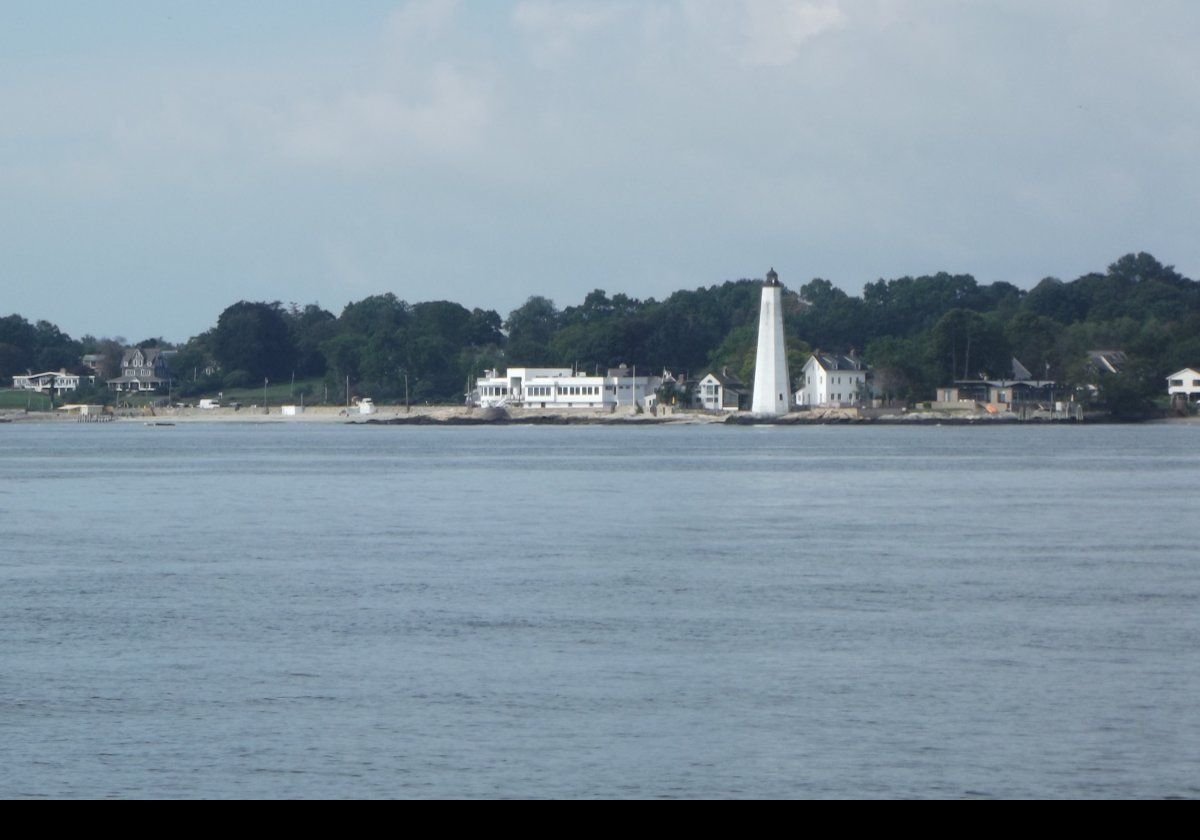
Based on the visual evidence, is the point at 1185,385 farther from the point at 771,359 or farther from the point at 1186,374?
the point at 771,359

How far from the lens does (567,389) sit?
429 feet

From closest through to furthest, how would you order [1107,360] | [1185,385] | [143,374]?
[1185,385]
[1107,360]
[143,374]

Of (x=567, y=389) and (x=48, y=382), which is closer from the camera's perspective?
(x=567, y=389)

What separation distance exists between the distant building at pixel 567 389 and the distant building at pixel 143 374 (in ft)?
164

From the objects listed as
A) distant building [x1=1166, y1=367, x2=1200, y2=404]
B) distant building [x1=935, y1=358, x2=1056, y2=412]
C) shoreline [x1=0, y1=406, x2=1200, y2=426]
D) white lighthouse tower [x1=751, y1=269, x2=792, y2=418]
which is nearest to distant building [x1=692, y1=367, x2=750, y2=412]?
shoreline [x1=0, y1=406, x2=1200, y2=426]

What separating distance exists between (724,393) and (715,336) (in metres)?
25.4

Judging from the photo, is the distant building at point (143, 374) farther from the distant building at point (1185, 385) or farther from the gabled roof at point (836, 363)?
the distant building at point (1185, 385)

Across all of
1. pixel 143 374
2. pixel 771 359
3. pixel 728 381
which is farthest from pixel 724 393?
pixel 143 374

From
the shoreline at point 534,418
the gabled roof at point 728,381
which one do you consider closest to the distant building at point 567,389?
the shoreline at point 534,418

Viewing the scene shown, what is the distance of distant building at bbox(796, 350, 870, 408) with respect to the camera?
117875 millimetres

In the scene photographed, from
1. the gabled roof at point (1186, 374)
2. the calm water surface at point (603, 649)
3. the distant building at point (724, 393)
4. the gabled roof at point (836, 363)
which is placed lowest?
the calm water surface at point (603, 649)

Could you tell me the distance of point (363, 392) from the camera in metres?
153

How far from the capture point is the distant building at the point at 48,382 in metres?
169
